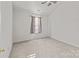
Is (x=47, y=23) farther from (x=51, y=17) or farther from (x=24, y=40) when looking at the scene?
(x=24, y=40)

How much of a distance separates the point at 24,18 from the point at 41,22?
217 cm

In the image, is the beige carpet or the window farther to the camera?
the window

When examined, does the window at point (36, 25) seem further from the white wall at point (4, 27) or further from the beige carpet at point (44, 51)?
the white wall at point (4, 27)

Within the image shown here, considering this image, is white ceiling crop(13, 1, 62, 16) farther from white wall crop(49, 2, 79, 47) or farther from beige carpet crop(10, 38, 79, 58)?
beige carpet crop(10, 38, 79, 58)

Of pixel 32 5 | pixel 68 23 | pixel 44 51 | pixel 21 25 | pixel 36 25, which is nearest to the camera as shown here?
pixel 44 51

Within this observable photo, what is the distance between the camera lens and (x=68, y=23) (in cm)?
536

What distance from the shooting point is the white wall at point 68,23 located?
4770 millimetres

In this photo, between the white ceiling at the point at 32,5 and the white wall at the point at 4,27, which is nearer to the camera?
the white wall at the point at 4,27

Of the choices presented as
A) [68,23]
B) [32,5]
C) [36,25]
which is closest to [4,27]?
[32,5]

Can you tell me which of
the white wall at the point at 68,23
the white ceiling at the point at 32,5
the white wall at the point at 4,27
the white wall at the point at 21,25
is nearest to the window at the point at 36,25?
the white wall at the point at 21,25

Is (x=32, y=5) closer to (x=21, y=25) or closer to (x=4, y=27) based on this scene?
(x=21, y=25)

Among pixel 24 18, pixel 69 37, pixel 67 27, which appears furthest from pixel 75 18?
pixel 24 18

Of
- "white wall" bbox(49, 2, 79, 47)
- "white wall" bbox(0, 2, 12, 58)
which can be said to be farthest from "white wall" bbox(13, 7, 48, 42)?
"white wall" bbox(0, 2, 12, 58)

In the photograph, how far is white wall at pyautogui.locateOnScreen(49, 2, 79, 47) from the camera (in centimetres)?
477
